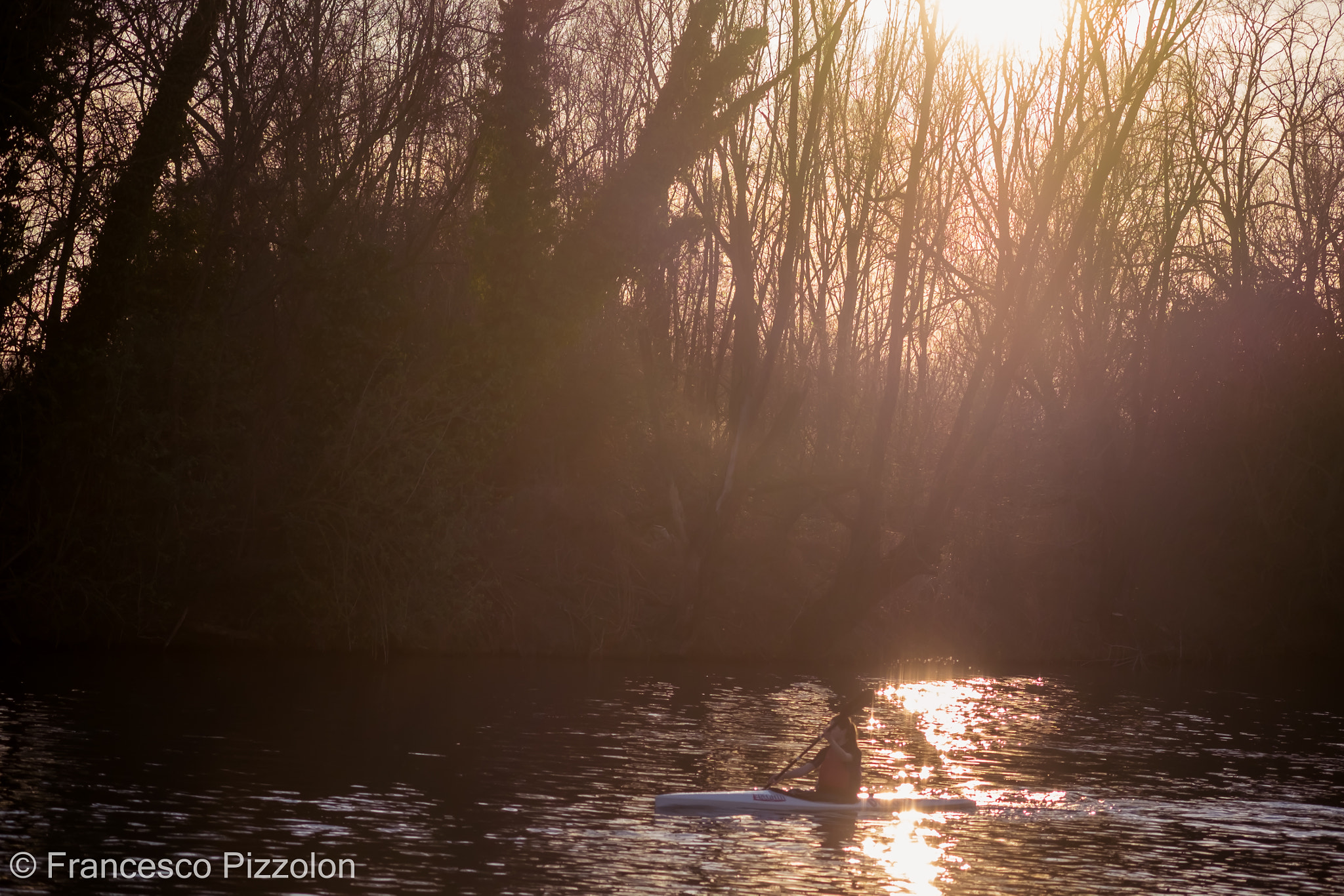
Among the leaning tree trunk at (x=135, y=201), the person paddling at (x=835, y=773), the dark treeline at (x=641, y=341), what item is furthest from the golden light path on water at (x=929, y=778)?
the leaning tree trunk at (x=135, y=201)

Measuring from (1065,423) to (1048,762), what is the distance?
56.6 feet

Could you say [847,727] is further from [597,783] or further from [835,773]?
[597,783]

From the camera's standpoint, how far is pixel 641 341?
30.8m

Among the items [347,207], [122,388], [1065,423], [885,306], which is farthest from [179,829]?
[885,306]

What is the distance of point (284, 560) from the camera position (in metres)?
25.9

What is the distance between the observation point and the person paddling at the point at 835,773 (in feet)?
49.0

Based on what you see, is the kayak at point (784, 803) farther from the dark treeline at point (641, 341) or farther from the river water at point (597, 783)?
the dark treeline at point (641, 341)

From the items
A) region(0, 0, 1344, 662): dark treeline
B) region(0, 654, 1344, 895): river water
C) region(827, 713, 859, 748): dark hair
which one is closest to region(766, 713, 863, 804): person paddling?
region(827, 713, 859, 748): dark hair

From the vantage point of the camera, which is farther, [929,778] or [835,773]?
[929,778]

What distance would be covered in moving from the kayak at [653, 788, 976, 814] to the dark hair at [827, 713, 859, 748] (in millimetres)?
564

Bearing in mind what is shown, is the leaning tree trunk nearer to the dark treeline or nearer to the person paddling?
the dark treeline

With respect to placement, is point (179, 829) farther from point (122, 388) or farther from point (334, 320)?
point (334, 320)

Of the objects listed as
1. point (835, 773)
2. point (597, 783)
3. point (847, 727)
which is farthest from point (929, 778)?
point (597, 783)

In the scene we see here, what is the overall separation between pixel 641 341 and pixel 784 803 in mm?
17287
